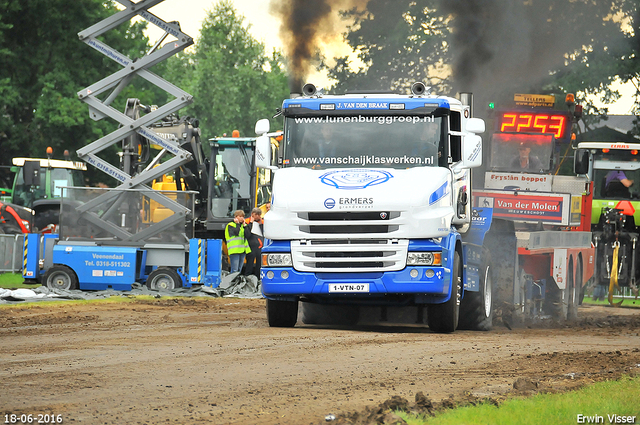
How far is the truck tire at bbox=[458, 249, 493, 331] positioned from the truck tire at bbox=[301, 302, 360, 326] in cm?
168

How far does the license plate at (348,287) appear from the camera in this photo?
1257 centimetres

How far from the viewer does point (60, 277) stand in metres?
20.3

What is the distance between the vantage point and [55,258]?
2031 centimetres

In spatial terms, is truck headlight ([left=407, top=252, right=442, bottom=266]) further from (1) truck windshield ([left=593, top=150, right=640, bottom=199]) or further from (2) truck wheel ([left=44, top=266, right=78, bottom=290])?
(1) truck windshield ([left=593, top=150, right=640, bottom=199])

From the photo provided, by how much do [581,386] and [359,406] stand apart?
2.29 meters

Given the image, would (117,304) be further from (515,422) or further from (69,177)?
(69,177)

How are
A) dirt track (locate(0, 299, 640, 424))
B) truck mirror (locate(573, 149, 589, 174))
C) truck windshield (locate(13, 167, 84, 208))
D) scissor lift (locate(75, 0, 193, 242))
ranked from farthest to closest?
1. truck windshield (locate(13, 167, 84, 208))
2. scissor lift (locate(75, 0, 193, 242))
3. truck mirror (locate(573, 149, 589, 174))
4. dirt track (locate(0, 299, 640, 424))

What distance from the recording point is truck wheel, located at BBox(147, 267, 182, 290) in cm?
2055

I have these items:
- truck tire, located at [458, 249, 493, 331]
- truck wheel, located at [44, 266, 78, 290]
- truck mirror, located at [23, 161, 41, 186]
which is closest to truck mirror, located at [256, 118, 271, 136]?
truck tire, located at [458, 249, 493, 331]

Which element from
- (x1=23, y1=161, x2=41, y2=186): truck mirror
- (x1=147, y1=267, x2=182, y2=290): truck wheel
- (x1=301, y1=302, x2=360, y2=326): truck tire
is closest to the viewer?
(x1=301, y1=302, x2=360, y2=326): truck tire

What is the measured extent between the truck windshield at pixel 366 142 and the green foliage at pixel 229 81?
53.7 metres

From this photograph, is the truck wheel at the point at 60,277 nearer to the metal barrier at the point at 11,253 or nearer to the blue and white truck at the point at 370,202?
the metal barrier at the point at 11,253

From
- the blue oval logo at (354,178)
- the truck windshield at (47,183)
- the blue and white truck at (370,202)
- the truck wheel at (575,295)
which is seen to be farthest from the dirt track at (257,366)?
the truck windshield at (47,183)

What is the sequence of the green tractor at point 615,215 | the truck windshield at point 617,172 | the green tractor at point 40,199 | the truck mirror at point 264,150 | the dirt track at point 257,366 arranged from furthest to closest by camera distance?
1. the green tractor at point 40,199
2. the truck windshield at point 617,172
3. the green tractor at point 615,215
4. the truck mirror at point 264,150
5. the dirt track at point 257,366
